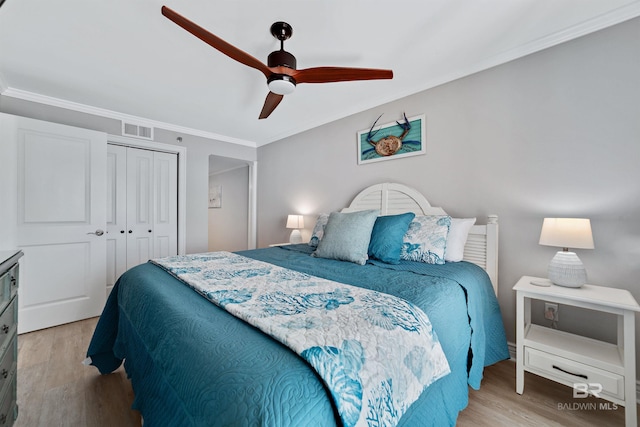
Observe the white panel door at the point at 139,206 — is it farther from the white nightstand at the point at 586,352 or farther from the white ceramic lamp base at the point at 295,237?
the white nightstand at the point at 586,352

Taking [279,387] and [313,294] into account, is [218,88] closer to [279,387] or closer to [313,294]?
[313,294]

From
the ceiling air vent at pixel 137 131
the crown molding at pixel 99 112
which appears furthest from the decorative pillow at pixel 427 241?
the ceiling air vent at pixel 137 131

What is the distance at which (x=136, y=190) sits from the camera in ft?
11.5

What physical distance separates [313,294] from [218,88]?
234 centimetres

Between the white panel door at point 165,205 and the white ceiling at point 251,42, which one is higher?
the white ceiling at point 251,42

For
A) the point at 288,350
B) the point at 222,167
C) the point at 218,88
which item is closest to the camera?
the point at 288,350

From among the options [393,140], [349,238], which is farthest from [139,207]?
[393,140]

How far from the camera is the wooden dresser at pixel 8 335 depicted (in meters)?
1.17

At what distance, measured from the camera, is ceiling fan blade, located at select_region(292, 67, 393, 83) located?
170cm

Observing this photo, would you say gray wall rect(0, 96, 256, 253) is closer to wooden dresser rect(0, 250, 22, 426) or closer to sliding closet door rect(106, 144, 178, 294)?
sliding closet door rect(106, 144, 178, 294)

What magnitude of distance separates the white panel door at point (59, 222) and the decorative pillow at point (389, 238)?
2.99m

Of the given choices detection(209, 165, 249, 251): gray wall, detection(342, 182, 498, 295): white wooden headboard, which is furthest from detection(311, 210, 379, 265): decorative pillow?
detection(209, 165, 249, 251): gray wall

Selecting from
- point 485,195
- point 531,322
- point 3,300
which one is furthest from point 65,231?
point 531,322

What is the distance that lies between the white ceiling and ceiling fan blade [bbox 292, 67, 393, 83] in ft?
1.12
